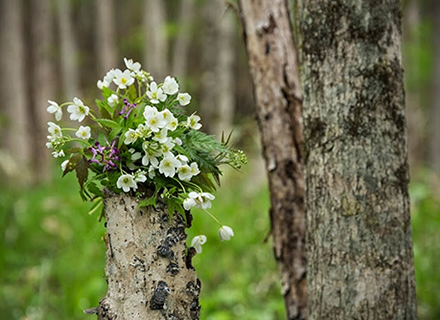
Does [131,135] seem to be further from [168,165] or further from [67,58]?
[67,58]

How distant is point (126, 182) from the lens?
2156mm

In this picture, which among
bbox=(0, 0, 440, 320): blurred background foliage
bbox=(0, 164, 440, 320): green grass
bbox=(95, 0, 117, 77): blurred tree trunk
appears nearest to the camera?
bbox=(0, 164, 440, 320): green grass

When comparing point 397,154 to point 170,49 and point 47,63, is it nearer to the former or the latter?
point 47,63

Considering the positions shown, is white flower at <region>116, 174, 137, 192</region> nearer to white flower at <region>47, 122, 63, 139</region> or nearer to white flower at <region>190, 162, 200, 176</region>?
white flower at <region>190, 162, 200, 176</region>

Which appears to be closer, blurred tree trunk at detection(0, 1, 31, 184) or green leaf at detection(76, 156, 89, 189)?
green leaf at detection(76, 156, 89, 189)

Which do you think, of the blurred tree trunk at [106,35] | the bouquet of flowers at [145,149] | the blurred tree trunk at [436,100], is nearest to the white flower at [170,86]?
the bouquet of flowers at [145,149]

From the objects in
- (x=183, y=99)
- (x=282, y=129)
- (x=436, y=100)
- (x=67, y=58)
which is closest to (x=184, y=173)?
(x=183, y=99)

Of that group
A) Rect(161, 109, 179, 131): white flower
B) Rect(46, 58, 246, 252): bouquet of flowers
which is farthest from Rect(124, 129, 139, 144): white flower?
Rect(161, 109, 179, 131): white flower

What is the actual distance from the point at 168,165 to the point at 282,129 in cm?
148

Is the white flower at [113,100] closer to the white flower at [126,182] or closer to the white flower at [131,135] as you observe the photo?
the white flower at [131,135]

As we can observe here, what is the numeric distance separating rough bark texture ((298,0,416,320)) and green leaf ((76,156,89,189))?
118 centimetres

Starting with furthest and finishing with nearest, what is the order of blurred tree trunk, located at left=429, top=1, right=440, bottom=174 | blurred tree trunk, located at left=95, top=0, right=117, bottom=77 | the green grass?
blurred tree trunk, located at left=95, top=0, right=117, bottom=77 → blurred tree trunk, located at left=429, top=1, right=440, bottom=174 → the green grass

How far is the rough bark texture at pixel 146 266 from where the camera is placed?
218cm

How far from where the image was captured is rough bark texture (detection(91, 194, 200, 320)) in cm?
218
